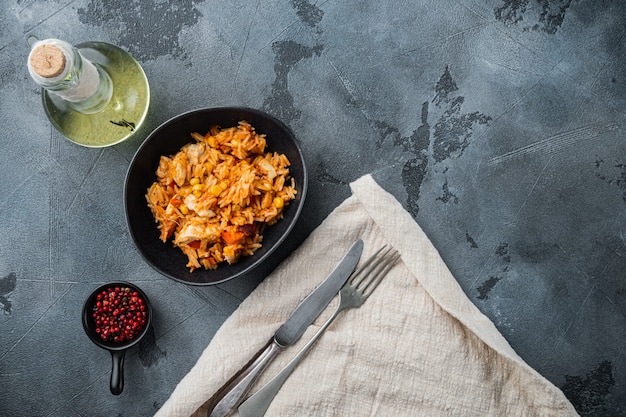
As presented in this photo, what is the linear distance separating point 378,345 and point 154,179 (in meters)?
1.22

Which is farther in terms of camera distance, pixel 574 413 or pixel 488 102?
pixel 488 102

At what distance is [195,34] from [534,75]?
5.09 feet

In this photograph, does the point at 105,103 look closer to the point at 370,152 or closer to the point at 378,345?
the point at 370,152

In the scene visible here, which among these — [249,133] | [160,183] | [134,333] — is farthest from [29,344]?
[249,133]

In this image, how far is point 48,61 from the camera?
7.11ft

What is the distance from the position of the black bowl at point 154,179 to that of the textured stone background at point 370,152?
155mm

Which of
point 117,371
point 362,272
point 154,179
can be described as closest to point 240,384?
point 117,371

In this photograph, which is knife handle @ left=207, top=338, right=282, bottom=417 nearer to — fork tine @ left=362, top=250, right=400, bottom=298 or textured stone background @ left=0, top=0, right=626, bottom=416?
textured stone background @ left=0, top=0, right=626, bottom=416

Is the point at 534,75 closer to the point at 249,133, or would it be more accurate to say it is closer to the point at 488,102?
the point at 488,102

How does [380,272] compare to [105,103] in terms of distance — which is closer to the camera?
[105,103]

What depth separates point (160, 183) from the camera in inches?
100

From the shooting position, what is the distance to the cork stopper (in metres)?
2.16

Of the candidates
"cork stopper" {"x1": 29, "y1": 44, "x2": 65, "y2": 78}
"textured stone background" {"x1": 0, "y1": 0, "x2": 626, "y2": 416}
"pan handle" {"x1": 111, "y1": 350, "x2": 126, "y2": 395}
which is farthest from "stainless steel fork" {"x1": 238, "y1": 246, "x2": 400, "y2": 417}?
"cork stopper" {"x1": 29, "y1": 44, "x2": 65, "y2": 78}

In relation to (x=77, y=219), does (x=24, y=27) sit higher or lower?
higher
